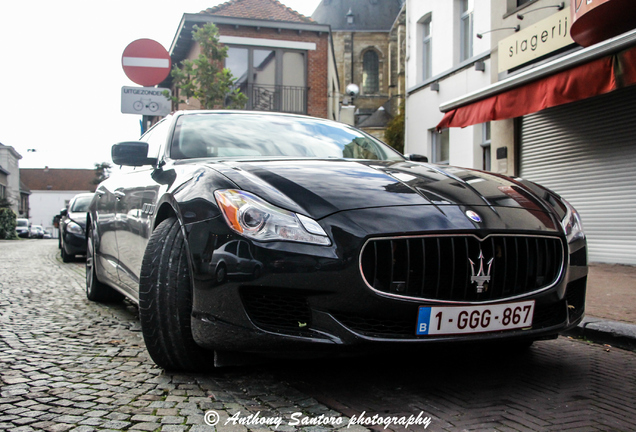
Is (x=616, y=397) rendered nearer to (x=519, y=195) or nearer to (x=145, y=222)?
(x=519, y=195)

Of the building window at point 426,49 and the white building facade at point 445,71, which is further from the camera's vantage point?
the building window at point 426,49

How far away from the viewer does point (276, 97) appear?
2402 centimetres

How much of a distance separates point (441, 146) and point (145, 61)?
967cm

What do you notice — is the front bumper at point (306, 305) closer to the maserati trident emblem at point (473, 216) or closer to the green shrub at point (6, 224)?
the maserati trident emblem at point (473, 216)

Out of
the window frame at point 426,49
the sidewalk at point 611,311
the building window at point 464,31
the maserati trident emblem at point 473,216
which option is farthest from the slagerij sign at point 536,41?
the maserati trident emblem at point 473,216

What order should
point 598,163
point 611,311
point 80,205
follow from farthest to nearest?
1. point 80,205
2. point 598,163
3. point 611,311

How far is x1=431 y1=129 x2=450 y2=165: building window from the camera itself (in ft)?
52.4

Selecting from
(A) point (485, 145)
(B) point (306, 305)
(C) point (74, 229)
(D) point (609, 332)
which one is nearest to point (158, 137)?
(B) point (306, 305)

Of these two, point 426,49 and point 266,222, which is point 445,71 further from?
point 266,222

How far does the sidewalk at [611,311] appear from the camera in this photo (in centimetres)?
410

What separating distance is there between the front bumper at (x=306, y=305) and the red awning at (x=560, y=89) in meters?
6.51

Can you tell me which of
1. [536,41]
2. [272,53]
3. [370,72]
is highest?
[370,72]

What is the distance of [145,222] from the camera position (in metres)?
3.62

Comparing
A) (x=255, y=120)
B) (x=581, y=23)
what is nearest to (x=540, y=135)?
(x=581, y=23)
